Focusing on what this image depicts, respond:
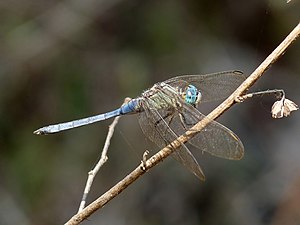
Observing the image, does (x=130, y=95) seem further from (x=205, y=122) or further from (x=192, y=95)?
(x=205, y=122)

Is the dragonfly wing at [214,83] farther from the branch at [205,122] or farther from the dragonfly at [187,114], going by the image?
the branch at [205,122]

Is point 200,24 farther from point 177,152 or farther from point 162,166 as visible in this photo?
point 177,152

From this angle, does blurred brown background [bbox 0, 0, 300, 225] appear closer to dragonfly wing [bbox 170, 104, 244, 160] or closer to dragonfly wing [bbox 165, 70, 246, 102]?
dragonfly wing [bbox 165, 70, 246, 102]

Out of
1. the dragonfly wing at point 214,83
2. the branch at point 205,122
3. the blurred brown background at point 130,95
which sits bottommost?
the blurred brown background at point 130,95

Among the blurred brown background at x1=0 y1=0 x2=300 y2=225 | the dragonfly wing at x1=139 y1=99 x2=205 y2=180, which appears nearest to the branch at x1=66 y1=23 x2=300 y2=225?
the dragonfly wing at x1=139 y1=99 x2=205 y2=180

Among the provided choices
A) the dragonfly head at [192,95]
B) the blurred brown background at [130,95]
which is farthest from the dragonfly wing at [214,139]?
the blurred brown background at [130,95]

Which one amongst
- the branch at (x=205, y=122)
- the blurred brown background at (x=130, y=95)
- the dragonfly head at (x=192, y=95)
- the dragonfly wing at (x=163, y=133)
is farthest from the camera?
the blurred brown background at (x=130, y=95)

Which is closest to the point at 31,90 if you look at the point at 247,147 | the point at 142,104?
the point at 247,147
